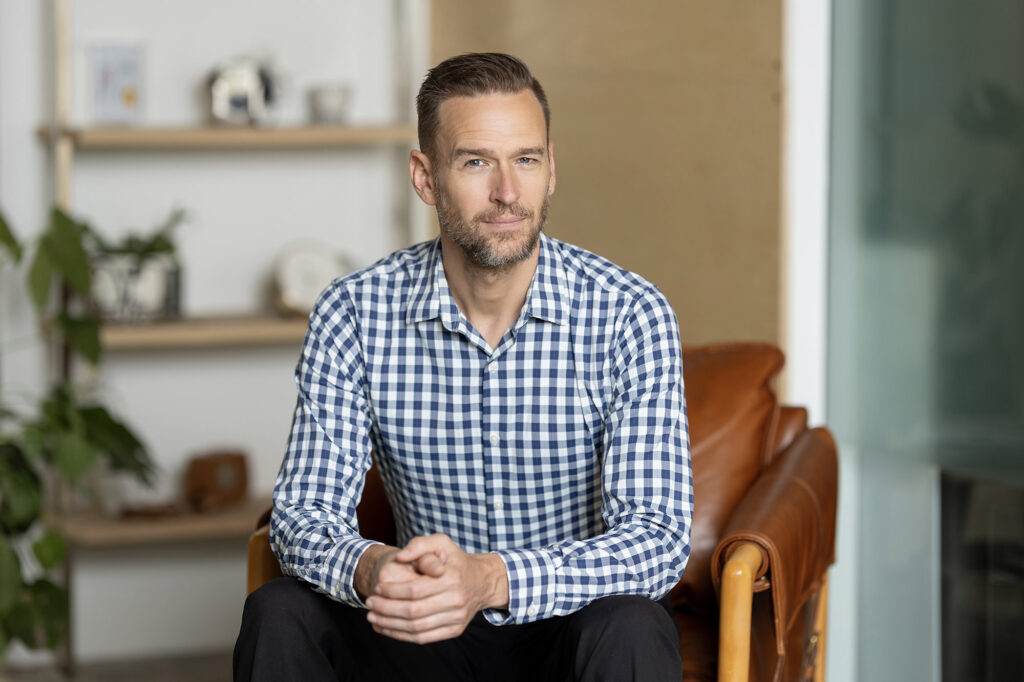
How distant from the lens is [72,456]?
8.83ft

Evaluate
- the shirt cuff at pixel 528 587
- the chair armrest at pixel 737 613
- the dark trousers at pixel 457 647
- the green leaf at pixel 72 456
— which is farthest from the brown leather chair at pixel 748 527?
the green leaf at pixel 72 456

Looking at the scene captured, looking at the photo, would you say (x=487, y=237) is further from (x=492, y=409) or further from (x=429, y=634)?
(x=429, y=634)

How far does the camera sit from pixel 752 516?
1632 mm

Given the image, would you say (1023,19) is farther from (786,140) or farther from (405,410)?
(405,410)

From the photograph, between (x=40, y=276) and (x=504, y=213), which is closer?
(x=504, y=213)

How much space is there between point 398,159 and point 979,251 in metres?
1.81

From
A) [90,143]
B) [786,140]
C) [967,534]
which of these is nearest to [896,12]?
Answer: [786,140]

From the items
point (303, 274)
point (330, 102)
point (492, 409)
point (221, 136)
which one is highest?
point (330, 102)

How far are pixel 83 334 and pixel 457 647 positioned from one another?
157cm

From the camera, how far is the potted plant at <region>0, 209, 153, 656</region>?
105 inches

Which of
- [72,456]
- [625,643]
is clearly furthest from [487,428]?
[72,456]

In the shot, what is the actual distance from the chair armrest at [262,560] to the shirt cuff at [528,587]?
40 centimetres

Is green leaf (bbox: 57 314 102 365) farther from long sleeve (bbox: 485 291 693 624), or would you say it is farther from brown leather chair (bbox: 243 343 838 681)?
long sleeve (bbox: 485 291 693 624)

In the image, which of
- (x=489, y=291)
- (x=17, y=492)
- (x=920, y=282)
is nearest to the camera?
(x=489, y=291)
